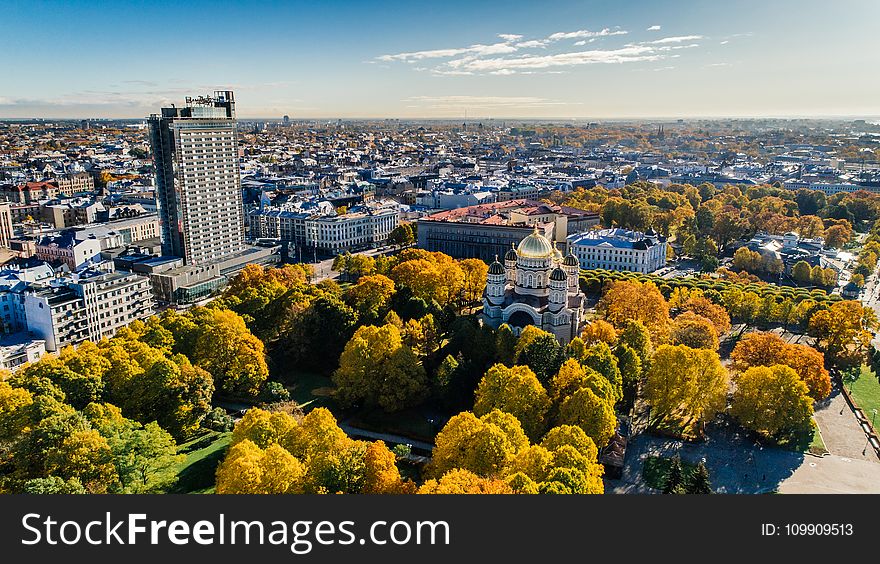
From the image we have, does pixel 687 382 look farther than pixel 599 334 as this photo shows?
No

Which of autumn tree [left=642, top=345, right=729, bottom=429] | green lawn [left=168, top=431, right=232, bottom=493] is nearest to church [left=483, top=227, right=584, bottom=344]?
autumn tree [left=642, top=345, right=729, bottom=429]

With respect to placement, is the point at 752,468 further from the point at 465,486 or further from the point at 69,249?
the point at 69,249

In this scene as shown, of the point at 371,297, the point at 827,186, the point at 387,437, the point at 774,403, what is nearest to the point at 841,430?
the point at 774,403

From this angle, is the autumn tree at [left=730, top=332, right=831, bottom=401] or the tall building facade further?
the tall building facade

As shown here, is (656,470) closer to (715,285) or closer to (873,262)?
(715,285)

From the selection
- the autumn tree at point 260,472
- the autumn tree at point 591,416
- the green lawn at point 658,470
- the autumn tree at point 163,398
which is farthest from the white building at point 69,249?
the green lawn at point 658,470

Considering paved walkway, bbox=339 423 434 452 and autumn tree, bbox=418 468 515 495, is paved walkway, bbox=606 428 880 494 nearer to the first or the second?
paved walkway, bbox=339 423 434 452
